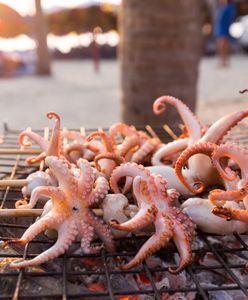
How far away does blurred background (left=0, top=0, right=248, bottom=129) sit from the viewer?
5070 mm

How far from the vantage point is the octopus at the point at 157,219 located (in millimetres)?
2027

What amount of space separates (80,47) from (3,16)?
2182 cm

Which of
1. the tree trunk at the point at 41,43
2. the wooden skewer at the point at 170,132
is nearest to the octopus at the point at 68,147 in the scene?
the wooden skewer at the point at 170,132

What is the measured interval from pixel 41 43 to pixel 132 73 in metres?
9.53

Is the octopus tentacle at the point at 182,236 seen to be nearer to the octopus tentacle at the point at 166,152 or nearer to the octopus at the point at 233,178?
the octopus at the point at 233,178

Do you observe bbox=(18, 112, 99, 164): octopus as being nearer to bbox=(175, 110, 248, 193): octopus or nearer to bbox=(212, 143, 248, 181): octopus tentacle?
bbox=(175, 110, 248, 193): octopus

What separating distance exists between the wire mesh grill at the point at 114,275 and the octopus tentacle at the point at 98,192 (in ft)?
0.79

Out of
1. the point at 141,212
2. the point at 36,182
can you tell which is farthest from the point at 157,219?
the point at 36,182

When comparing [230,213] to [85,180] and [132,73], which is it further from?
[132,73]

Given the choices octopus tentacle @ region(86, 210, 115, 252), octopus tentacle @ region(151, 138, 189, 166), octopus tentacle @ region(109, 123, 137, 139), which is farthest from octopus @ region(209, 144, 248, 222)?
octopus tentacle @ region(109, 123, 137, 139)

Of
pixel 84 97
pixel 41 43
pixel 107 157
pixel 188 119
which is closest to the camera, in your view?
pixel 107 157

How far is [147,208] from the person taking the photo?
2.13 metres

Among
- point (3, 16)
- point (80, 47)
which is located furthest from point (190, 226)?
point (80, 47)

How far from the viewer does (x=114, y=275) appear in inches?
86.9
